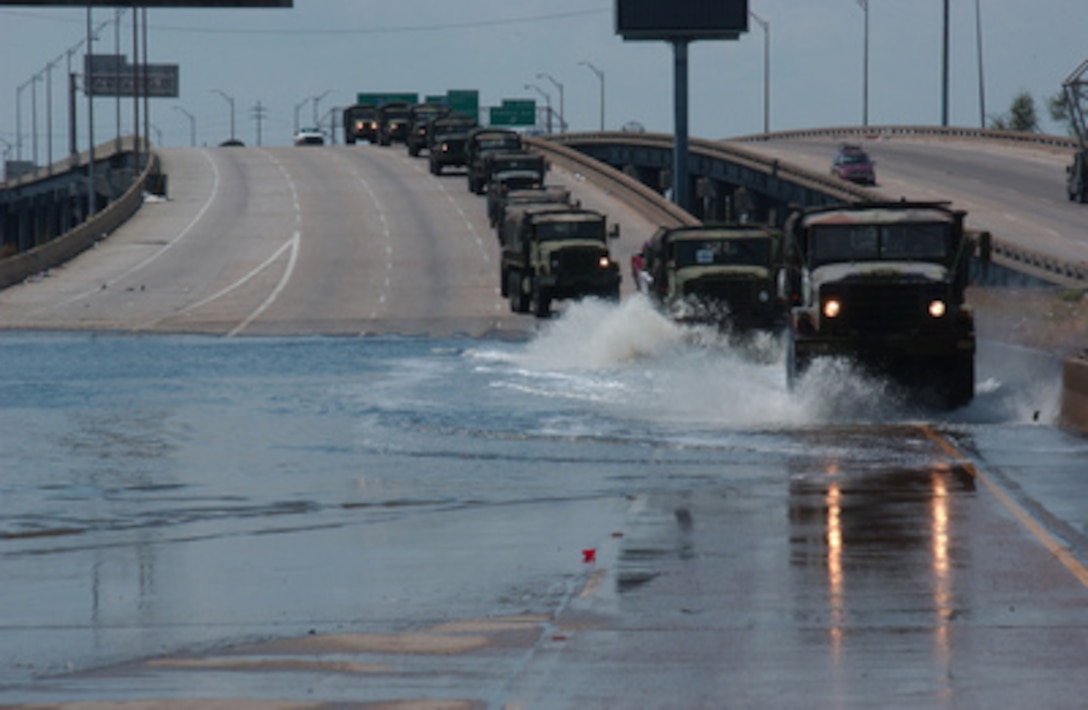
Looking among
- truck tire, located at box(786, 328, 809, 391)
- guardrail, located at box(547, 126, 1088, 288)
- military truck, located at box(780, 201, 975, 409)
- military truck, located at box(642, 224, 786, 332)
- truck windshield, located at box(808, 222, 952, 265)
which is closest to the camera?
military truck, located at box(780, 201, 975, 409)

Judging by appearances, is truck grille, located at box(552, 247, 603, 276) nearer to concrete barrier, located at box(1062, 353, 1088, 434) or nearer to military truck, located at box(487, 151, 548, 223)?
concrete barrier, located at box(1062, 353, 1088, 434)

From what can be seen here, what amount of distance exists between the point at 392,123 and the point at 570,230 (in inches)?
3224

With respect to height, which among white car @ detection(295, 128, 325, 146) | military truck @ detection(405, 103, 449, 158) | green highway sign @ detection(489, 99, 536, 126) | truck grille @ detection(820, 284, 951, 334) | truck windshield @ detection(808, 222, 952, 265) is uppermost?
green highway sign @ detection(489, 99, 536, 126)

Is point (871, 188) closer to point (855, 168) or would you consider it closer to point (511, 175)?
point (855, 168)

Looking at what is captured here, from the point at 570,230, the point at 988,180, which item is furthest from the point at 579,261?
the point at 988,180

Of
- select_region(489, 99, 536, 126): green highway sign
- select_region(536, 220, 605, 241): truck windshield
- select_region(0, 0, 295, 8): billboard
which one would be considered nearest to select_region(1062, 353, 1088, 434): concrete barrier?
select_region(536, 220, 605, 241): truck windshield

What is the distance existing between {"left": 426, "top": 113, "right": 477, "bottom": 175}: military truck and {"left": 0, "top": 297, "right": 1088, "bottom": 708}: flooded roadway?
74.0 meters

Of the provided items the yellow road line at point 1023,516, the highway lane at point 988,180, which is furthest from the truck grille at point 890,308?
the highway lane at point 988,180

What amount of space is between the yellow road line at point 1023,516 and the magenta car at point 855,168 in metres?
75.8

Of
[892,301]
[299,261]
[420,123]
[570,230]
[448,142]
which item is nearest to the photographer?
[892,301]

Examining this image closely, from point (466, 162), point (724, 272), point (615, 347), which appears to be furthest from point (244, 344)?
Answer: point (466, 162)

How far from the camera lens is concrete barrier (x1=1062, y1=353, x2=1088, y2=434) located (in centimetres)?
2441

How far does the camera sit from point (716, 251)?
3769 centimetres

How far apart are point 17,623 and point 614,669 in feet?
12.1
